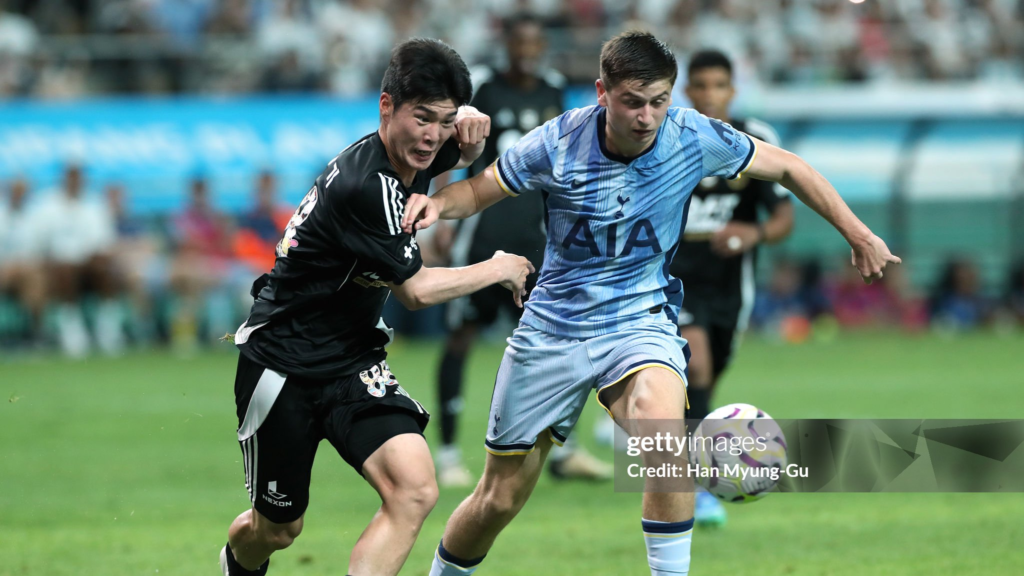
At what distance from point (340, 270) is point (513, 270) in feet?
2.16

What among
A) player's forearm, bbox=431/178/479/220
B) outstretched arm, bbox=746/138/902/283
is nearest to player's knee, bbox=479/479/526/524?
player's forearm, bbox=431/178/479/220

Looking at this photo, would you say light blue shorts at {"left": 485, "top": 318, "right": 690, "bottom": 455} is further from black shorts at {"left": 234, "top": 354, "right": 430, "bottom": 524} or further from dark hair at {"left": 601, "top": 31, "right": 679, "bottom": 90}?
dark hair at {"left": 601, "top": 31, "right": 679, "bottom": 90}

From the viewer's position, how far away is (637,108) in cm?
508

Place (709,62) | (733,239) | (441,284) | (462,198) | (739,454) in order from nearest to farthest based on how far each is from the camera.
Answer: (441,284), (462,198), (739,454), (709,62), (733,239)

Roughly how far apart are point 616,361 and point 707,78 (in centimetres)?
295

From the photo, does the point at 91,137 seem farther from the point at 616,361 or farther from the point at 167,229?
the point at 616,361

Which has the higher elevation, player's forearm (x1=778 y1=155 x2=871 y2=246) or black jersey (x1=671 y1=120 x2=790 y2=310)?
player's forearm (x1=778 y1=155 x2=871 y2=246)

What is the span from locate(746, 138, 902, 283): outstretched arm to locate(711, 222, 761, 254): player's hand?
2.47 meters

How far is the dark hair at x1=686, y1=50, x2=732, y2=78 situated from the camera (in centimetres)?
771

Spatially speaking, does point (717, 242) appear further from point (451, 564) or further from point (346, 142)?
point (346, 142)

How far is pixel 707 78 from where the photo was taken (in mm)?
7691

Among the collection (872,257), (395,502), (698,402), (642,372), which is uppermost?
(872,257)

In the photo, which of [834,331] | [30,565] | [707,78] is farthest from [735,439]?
[834,331]

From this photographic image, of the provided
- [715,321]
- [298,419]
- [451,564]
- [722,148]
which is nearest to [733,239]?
[715,321]
